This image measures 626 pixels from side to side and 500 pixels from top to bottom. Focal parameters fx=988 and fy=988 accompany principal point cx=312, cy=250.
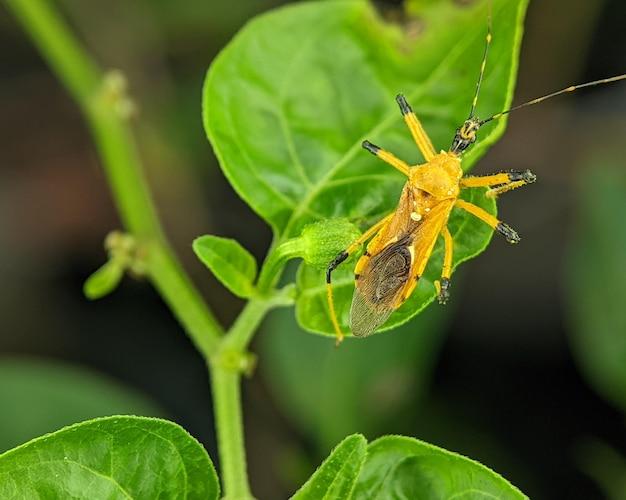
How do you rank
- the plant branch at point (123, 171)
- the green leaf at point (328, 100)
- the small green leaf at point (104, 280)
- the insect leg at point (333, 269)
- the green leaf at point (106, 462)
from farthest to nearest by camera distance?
the small green leaf at point (104, 280)
the plant branch at point (123, 171)
the green leaf at point (328, 100)
the insect leg at point (333, 269)
the green leaf at point (106, 462)

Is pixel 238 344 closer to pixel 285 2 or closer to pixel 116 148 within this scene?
pixel 116 148

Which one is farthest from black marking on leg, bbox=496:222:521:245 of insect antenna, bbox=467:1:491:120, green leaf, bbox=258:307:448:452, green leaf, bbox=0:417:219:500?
green leaf, bbox=0:417:219:500

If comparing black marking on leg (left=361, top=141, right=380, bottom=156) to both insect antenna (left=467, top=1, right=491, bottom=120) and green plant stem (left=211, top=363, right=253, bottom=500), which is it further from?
green plant stem (left=211, top=363, right=253, bottom=500)

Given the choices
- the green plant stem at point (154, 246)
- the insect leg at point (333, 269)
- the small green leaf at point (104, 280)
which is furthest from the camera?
the small green leaf at point (104, 280)

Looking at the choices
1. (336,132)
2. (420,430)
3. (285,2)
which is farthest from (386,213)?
(285,2)

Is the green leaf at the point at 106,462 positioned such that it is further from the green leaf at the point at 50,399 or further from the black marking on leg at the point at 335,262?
the green leaf at the point at 50,399

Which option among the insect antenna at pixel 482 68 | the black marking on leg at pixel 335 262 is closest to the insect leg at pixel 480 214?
the insect antenna at pixel 482 68

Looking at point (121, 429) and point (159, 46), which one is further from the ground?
point (159, 46)
